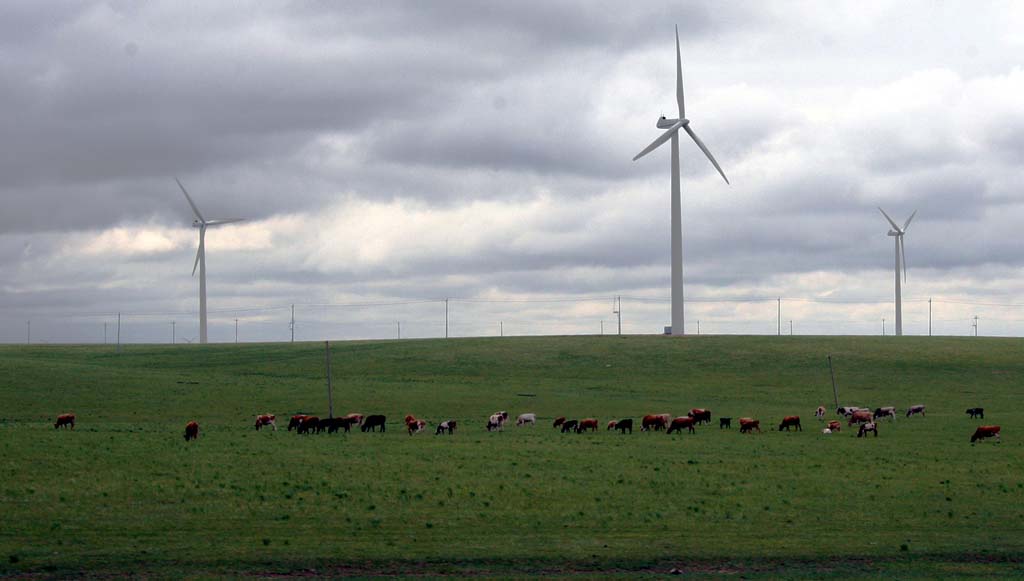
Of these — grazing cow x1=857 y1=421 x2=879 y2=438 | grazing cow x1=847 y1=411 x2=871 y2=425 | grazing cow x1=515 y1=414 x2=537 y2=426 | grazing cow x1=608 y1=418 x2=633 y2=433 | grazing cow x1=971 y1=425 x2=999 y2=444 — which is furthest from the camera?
grazing cow x1=515 y1=414 x2=537 y2=426

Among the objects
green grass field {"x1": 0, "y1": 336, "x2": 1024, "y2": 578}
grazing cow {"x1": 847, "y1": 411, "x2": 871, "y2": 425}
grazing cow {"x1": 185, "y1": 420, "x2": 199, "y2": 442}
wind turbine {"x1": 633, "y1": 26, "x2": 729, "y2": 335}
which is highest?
wind turbine {"x1": 633, "y1": 26, "x2": 729, "y2": 335}

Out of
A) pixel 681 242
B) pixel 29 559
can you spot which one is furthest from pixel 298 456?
pixel 681 242

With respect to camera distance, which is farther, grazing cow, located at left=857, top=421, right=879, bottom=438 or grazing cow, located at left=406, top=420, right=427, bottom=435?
grazing cow, located at left=406, top=420, right=427, bottom=435

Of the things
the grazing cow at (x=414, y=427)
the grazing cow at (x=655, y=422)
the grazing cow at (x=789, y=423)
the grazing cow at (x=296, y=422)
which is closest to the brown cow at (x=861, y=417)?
the grazing cow at (x=789, y=423)

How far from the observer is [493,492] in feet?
104

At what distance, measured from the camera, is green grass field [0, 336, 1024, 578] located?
2292 centimetres

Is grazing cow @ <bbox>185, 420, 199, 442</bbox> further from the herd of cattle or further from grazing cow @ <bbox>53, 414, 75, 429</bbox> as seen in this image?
grazing cow @ <bbox>53, 414, 75, 429</bbox>

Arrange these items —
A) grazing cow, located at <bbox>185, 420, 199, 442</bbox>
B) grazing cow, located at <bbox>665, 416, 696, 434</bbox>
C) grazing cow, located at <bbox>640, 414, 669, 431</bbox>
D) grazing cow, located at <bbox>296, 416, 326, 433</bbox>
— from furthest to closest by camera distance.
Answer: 1. grazing cow, located at <bbox>640, 414, 669, 431</bbox>
2. grazing cow, located at <bbox>665, 416, 696, 434</bbox>
3. grazing cow, located at <bbox>296, 416, 326, 433</bbox>
4. grazing cow, located at <bbox>185, 420, 199, 442</bbox>

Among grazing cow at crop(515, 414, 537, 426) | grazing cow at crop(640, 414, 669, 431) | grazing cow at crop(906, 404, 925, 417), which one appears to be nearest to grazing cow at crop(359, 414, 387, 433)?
grazing cow at crop(515, 414, 537, 426)

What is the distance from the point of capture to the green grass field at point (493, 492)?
22922 millimetres

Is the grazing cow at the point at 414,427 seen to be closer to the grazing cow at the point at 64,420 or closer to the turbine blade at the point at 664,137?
the grazing cow at the point at 64,420

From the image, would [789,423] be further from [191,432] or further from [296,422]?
[191,432]

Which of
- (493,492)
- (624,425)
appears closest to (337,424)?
(624,425)

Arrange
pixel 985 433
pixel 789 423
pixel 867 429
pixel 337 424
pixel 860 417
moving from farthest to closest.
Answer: pixel 860 417 < pixel 789 423 < pixel 337 424 < pixel 867 429 < pixel 985 433
